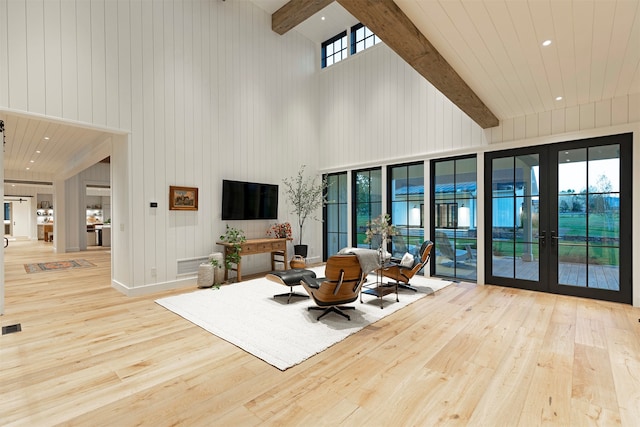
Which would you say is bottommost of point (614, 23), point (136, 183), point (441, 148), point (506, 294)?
point (506, 294)

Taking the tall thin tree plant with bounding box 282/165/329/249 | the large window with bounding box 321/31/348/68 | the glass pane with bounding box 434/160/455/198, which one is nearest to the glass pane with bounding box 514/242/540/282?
the glass pane with bounding box 434/160/455/198

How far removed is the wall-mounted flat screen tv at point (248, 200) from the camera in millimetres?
6105

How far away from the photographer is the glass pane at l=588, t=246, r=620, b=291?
443 centimetres

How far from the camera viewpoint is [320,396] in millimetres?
2189

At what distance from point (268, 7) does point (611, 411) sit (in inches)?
321

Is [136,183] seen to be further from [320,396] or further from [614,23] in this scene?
[614,23]

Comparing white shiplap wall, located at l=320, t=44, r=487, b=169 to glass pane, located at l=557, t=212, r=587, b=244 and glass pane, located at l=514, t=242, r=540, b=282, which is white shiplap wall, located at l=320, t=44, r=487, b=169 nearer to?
glass pane, located at l=557, t=212, r=587, b=244

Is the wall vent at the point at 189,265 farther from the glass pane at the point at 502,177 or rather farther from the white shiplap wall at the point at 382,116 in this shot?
the glass pane at the point at 502,177

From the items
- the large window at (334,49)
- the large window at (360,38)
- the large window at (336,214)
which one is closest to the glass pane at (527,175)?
the large window at (336,214)

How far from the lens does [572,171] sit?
15.5ft

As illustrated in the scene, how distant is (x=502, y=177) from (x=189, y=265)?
5812 mm

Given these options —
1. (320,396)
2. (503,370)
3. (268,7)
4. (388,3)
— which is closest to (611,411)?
(503,370)

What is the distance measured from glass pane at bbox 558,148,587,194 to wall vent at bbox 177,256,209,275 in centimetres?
623

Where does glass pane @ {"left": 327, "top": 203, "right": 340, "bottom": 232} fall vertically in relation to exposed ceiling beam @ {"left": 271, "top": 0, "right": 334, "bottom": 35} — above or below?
below
